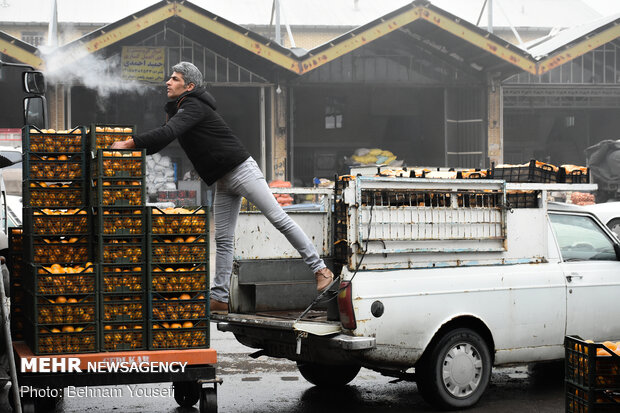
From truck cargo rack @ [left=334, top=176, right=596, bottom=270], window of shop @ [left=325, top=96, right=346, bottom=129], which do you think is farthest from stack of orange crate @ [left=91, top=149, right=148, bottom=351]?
window of shop @ [left=325, top=96, right=346, bottom=129]

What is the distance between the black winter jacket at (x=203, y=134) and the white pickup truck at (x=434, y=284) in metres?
0.90

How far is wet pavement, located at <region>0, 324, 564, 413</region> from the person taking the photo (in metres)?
6.57

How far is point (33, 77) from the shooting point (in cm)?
823

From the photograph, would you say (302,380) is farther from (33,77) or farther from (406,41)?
(406,41)

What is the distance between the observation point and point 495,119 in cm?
2881

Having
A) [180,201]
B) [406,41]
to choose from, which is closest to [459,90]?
[406,41]

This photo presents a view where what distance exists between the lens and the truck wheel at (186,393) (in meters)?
6.46

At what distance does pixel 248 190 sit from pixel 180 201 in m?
18.5

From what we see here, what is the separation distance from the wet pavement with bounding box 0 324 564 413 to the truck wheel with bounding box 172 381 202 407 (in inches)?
2.6

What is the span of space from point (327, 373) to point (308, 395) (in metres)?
0.31

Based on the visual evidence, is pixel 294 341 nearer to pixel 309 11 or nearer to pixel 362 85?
pixel 362 85

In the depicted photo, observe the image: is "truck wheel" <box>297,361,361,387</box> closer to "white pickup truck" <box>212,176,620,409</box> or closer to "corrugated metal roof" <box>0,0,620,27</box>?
"white pickup truck" <box>212,176,620,409</box>

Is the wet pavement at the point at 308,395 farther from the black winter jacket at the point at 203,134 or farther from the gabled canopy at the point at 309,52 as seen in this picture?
the gabled canopy at the point at 309,52

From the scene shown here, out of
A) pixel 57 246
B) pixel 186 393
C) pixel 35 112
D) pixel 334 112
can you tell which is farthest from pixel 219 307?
pixel 334 112
